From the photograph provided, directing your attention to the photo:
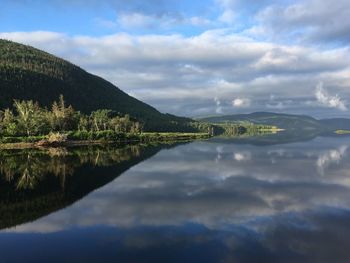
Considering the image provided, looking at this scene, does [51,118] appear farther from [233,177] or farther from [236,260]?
[236,260]

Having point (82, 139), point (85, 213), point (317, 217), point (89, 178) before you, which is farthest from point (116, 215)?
point (82, 139)

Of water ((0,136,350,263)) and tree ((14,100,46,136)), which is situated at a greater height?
tree ((14,100,46,136))

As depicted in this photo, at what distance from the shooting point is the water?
34594 millimetres

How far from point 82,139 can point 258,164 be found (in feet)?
346

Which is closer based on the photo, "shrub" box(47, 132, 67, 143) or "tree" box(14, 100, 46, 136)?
"shrub" box(47, 132, 67, 143)

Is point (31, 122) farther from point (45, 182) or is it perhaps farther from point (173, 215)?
point (173, 215)

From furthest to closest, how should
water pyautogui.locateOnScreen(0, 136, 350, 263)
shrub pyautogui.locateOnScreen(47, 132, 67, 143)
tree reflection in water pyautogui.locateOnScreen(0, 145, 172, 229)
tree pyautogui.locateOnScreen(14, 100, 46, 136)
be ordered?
tree pyautogui.locateOnScreen(14, 100, 46, 136)
shrub pyautogui.locateOnScreen(47, 132, 67, 143)
tree reflection in water pyautogui.locateOnScreen(0, 145, 172, 229)
water pyautogui.locateOnScreen(0, 136, 350, 263)

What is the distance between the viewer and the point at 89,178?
7981 cm

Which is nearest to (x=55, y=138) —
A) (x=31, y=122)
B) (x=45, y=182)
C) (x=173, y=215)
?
(x=31, y=122)

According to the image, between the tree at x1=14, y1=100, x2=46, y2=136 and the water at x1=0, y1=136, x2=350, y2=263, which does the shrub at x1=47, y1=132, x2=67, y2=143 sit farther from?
the water at x1=0, y1=136, x2=350, y2=263

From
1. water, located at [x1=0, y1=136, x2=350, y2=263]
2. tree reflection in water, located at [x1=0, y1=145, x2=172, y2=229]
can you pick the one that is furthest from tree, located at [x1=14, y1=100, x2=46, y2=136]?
water, located at [x1=0, y1=136, x2=350, y2=263]

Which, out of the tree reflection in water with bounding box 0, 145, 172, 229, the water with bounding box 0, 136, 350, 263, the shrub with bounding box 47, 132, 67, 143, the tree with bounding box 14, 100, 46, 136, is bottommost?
the water with bounding box 0, 136, 350, 263

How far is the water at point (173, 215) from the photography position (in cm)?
3459

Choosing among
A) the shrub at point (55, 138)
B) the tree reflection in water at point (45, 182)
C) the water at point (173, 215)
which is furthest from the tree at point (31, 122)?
the water at point (173, 215)
